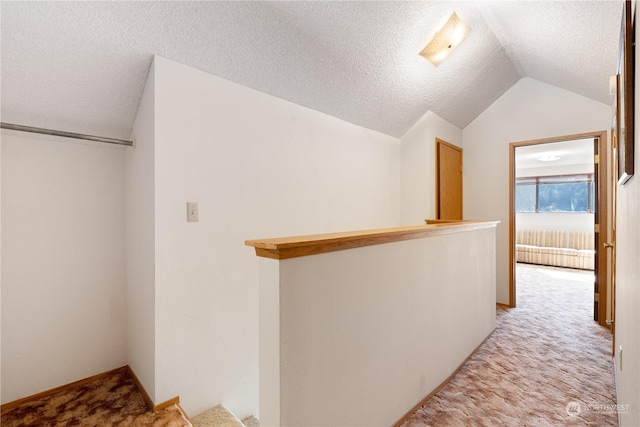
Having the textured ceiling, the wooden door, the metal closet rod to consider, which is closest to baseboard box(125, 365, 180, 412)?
the metal closet rod

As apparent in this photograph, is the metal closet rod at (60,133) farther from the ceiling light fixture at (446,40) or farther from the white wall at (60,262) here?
the ceiling light fixture at (446,40)

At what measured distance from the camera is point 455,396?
1848mm

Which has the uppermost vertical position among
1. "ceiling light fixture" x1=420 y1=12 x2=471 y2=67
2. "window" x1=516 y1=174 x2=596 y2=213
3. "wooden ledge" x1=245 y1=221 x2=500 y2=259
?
"ceiling light fixture" x1=420 y1=12 x2=471 y2=67

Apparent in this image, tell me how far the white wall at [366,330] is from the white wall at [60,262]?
188 centimetres

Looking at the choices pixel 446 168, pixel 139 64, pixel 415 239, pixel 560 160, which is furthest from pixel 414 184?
pixel 560 160

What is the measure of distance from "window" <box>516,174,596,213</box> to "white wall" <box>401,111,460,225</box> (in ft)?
15.2

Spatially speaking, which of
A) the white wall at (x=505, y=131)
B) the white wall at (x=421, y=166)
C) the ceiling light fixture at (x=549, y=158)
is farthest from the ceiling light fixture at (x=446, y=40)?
the ceiling light fixture at (x=549, y=158)

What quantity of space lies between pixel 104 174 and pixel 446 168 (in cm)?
365

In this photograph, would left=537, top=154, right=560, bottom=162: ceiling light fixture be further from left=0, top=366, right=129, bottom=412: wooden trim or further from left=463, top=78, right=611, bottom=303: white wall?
left=0, top=366, right=129, bottom=412: wooden trim

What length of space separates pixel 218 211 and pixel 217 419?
4.69 ft

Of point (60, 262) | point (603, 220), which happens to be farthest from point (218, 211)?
point (603, 220)

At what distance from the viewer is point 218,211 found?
6.93 ft

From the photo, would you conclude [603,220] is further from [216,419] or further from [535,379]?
[216,419]

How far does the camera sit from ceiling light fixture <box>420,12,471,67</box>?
8.11 ft
